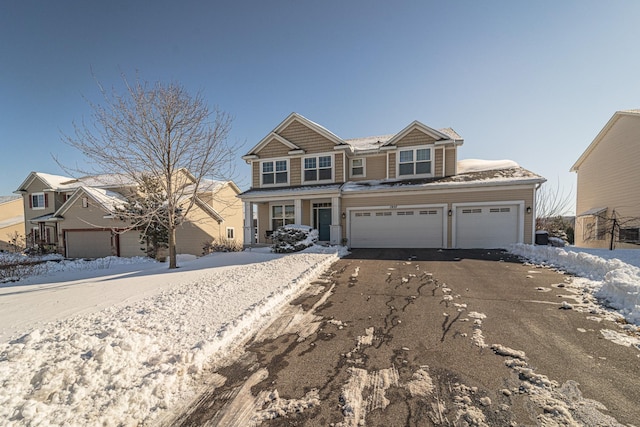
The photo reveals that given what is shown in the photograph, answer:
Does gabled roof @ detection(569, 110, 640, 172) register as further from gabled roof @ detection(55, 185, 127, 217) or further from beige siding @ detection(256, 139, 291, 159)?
gabled roof @ detection(55, 185, 127, 217)

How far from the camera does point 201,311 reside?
196 inches

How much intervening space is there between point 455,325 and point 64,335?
230 inches

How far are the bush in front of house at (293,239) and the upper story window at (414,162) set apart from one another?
6.28m

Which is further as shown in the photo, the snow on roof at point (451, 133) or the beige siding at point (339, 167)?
the beige siding at point (339, 167)

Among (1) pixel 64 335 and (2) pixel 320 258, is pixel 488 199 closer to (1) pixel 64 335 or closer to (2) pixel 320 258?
(2) pixel 320 258

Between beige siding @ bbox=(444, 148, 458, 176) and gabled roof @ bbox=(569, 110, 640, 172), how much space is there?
9515mm

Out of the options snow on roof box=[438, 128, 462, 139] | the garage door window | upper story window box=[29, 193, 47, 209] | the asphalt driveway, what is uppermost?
snow on roof box=[438, 128, 462, 139]

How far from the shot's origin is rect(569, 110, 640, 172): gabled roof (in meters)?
14.5

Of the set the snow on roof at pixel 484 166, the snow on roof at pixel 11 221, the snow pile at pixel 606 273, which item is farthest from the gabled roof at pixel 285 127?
the snow on roof at pixel 11 221

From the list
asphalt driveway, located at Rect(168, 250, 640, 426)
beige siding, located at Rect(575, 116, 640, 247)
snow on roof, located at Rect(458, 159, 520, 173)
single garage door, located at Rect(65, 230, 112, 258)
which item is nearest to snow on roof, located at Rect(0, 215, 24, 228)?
single garage door, located at Rect(65, 230, 112, 258)

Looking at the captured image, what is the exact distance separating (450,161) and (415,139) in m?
2.19

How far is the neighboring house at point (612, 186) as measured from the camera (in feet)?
46.0

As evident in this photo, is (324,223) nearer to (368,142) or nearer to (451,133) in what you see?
(368,142)

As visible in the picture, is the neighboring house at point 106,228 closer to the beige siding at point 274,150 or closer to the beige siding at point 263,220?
the beige siding at point 263,220
